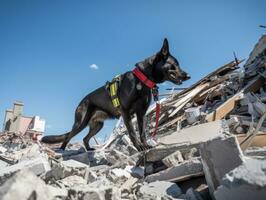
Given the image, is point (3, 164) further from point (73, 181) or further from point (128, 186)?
point (128, 186)

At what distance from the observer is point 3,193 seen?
4.01ft

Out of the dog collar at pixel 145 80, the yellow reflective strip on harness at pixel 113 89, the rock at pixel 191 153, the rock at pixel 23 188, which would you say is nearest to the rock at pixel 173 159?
the rock at pixel 191 153

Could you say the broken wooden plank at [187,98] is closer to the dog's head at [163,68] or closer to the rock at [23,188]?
the dog's head at [163,68]

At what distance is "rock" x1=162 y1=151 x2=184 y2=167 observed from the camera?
10.5ft

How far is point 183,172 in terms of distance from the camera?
8.97 feet

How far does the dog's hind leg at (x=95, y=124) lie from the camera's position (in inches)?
249

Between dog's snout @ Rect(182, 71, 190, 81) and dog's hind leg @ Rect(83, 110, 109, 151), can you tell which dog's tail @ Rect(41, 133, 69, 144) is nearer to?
dog's hind leg @ Rect(83, 110, 109, 151)

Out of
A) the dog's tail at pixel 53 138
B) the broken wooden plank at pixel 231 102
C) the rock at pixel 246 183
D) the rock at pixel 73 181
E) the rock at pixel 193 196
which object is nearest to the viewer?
the rock at pixel 246 183

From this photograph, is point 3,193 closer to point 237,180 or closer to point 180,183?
point 237,180

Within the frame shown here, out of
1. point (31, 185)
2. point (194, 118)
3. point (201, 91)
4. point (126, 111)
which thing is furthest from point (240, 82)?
point (31, 185)

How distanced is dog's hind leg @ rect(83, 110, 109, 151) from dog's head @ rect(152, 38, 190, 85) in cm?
179

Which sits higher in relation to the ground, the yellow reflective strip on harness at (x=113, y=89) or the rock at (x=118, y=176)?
the yellow reflective strip on harness at (x=113, y=89)

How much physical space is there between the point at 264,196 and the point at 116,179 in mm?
1786

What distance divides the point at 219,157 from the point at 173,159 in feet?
3.69
